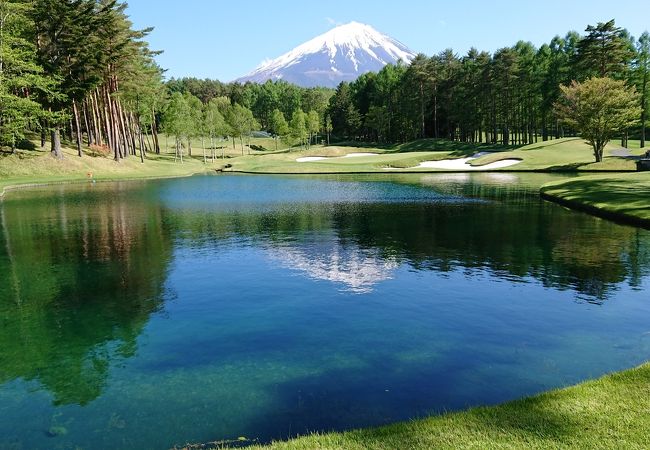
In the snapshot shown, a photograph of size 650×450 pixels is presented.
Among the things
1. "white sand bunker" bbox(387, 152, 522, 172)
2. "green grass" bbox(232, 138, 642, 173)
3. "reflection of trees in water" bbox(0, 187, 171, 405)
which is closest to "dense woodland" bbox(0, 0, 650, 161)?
"green grass" bbox(232, 138, 642, 173)

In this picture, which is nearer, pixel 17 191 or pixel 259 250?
pixel 259 250

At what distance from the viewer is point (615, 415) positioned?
7.44 m

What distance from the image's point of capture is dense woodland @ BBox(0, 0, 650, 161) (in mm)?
65062

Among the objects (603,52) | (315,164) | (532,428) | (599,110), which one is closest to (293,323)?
(532,428)

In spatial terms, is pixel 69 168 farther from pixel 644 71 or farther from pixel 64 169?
pixel 644 71

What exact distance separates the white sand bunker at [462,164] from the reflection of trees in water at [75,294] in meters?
58.2

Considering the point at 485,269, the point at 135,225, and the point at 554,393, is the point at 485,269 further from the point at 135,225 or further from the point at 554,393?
the point at 135,225

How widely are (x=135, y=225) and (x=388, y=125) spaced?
119968mm

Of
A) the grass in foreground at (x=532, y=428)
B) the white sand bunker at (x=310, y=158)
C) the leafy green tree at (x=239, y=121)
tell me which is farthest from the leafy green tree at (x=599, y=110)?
the leafy green tree at (x=239, y=121)

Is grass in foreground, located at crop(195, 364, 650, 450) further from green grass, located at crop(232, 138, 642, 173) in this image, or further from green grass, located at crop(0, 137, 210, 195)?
green grass, located at crop(232, 138, 642, 173)

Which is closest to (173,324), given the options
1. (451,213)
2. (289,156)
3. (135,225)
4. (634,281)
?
(634,281)

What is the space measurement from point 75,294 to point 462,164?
7559 cm

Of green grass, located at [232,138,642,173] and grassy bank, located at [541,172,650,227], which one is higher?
green grass, located at [232,138,642,173]

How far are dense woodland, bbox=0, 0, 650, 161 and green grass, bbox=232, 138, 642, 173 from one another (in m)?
6.49
